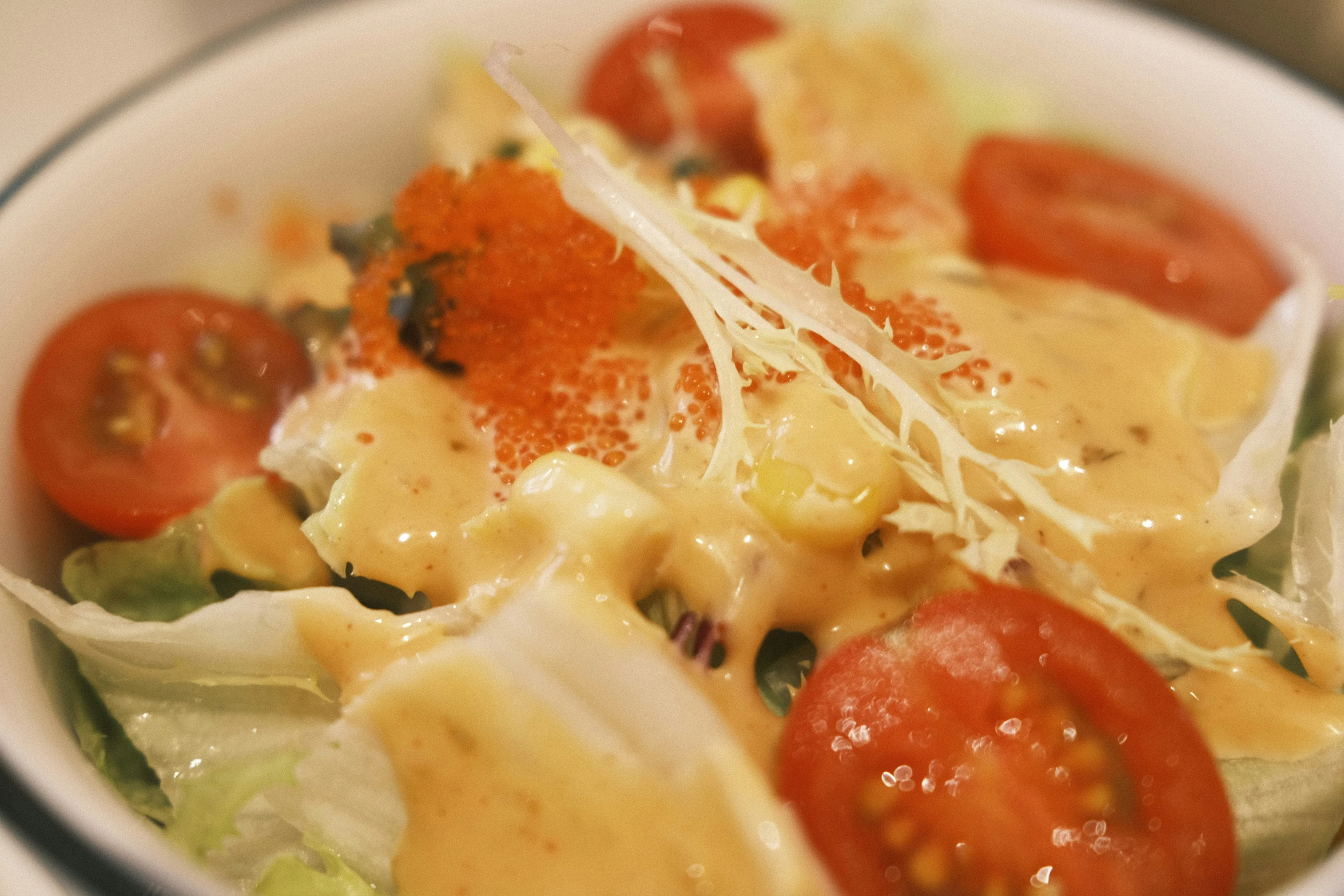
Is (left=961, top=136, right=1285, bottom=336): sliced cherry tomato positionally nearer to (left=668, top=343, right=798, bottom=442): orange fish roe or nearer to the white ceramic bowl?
the white ceramic bowl

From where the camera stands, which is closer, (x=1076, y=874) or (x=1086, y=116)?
(x=1076, y=874)

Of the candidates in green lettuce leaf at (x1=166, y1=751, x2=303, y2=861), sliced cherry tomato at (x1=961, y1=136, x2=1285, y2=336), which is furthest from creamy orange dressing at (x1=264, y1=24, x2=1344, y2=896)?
sliced cherry tomato at (x1=961, y1=136, x2=1285, y2=336)

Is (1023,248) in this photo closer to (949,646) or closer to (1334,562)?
(1334,562)

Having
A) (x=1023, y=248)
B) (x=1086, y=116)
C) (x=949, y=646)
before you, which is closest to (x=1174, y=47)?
(x=1086, y=116)

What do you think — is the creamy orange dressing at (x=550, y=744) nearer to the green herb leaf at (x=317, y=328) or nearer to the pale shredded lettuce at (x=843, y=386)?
the pale shredded lettuce at (x=843, y=386)

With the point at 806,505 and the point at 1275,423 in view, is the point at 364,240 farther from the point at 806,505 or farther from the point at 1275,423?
the point at 1275,423

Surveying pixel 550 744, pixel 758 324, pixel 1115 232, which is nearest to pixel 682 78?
pixel 1115 232
